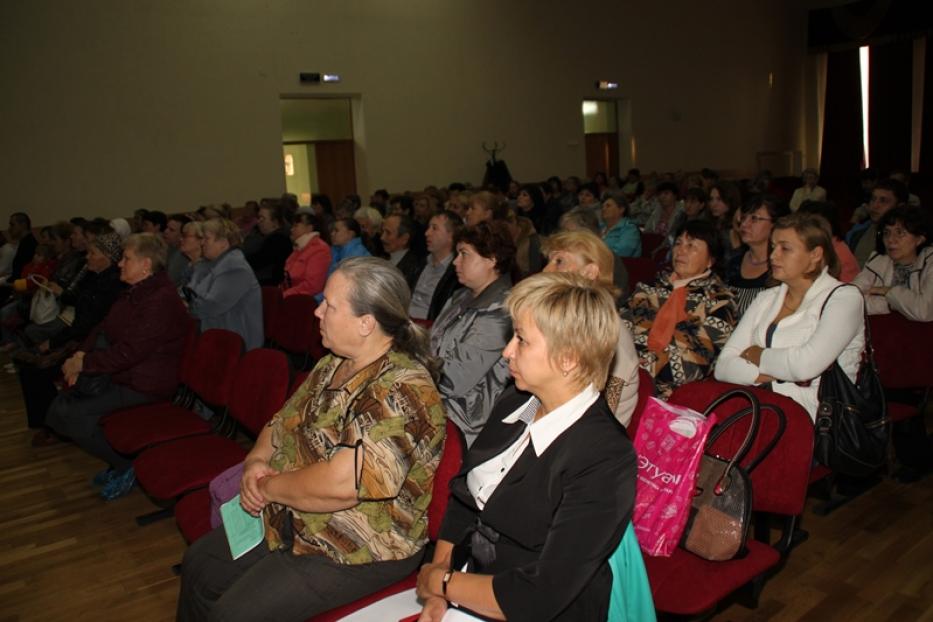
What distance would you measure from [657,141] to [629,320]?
15571 millimetres

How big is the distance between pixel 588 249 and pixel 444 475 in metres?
1.22

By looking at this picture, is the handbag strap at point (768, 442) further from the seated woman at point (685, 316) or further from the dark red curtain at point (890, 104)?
the dark red curtain at point (890, 104)

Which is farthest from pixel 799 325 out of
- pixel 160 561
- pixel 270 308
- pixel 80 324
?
pixel 80 324

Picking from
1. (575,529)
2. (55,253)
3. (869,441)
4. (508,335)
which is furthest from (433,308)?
(55,253)

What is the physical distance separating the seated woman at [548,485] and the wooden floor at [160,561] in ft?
4.15

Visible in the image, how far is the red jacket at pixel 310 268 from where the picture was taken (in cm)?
595

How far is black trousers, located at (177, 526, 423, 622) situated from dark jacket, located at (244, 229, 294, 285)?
195 inches

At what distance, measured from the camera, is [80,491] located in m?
4.13

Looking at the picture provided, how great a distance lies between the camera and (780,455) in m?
2.18

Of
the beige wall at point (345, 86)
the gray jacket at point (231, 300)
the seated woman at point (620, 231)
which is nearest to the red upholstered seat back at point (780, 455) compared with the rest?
the gray jacket at point (231, 300)

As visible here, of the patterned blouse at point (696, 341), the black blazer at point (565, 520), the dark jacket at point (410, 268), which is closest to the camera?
the black blazer at point (565, 520)

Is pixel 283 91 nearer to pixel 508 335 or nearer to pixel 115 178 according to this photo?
pixel 115 178

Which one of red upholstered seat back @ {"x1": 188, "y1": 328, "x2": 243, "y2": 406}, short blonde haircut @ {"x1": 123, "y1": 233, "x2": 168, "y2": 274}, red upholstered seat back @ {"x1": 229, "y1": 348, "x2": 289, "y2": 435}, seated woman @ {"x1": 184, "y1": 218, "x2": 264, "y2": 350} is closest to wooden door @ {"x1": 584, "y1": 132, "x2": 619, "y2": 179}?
seated woman @ {"x1": 184, "y1": 218, "x2": 264, "y2": 350}

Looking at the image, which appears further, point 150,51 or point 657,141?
point 657,141
